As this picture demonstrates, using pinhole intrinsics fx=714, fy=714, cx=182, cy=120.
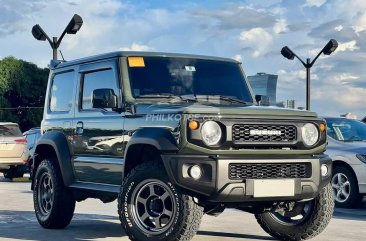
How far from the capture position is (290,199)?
262 inches

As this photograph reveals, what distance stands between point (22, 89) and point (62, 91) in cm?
5727

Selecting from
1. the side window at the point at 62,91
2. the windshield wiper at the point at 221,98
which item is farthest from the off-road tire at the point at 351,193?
the side window at the point at 62,91

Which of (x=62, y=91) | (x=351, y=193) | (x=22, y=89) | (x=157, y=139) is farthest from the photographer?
(x=22, y=89)

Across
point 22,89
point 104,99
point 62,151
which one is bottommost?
point 62,151

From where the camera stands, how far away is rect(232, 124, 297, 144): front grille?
6.47 m

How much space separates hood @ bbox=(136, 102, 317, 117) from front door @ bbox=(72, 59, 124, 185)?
0.46m

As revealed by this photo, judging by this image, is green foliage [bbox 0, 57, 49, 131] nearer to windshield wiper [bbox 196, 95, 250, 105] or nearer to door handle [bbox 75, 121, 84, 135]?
door handle [bbox 75, 121, 84, 135]

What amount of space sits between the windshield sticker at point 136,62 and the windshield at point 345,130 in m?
5.91

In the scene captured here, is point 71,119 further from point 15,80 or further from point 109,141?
point 15,80

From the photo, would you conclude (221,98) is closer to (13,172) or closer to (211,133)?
(211,133)

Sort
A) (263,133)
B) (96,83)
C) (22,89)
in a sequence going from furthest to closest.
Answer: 1. (22,89)
2. (96,83)
3. (263,133)

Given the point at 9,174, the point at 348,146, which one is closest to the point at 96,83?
the point at 348,146

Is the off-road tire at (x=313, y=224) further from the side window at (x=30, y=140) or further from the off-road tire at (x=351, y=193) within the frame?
the side window at (x=30, y=140)

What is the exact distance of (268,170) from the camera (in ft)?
21.4
